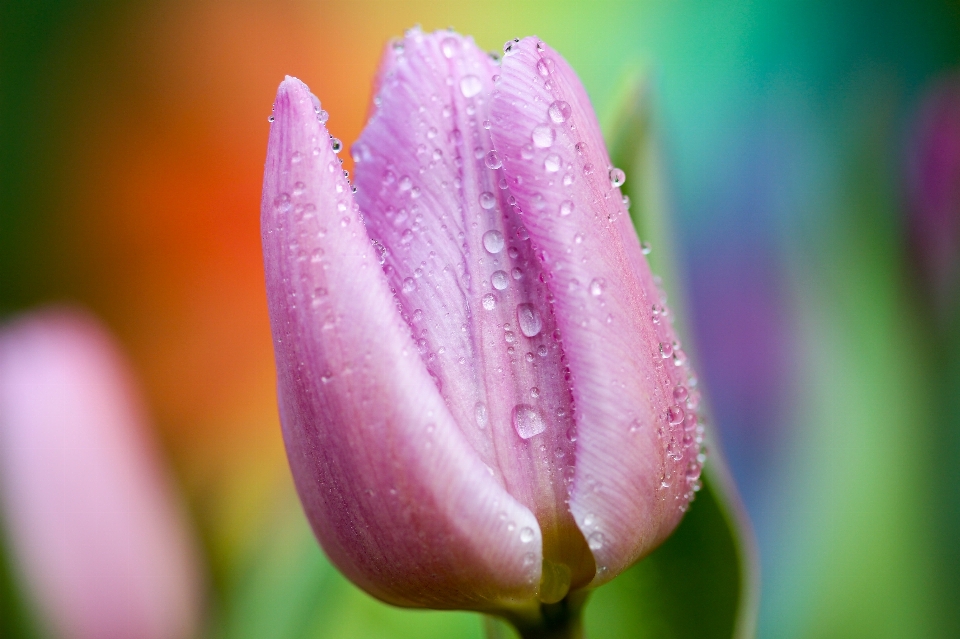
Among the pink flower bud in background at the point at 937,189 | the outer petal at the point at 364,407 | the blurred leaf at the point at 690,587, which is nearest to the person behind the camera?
the outer petal at the point at 364,407

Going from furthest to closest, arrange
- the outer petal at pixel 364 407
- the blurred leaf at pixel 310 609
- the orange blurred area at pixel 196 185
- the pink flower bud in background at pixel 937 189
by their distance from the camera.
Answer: the orange blurred area at pixel 196 185
the pink flower bud in background at pixel 937 189
the blurred leaf at pixel 310 609
the outer petal at pixel 364 407

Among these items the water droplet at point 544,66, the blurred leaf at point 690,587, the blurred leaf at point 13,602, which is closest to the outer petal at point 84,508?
the blurred leaf at point 13,602

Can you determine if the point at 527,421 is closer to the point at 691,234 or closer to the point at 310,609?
the point at 310,609

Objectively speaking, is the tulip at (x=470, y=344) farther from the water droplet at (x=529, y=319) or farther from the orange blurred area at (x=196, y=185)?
the orange blurred area at (x=196, y=185)

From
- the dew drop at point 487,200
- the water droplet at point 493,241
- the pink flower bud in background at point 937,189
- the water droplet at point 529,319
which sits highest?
the pink flower bud in background at point 937,189

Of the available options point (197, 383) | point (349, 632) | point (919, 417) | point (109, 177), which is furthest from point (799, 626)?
point (109, 177)

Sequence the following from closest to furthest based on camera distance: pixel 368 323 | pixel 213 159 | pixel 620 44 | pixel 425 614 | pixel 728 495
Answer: pixel 368 323 < pixel 728 495 < pixel 425 614 < pixel 620 44 < pixel 213 159

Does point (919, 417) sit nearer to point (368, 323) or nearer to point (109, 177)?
point (368, 323)
